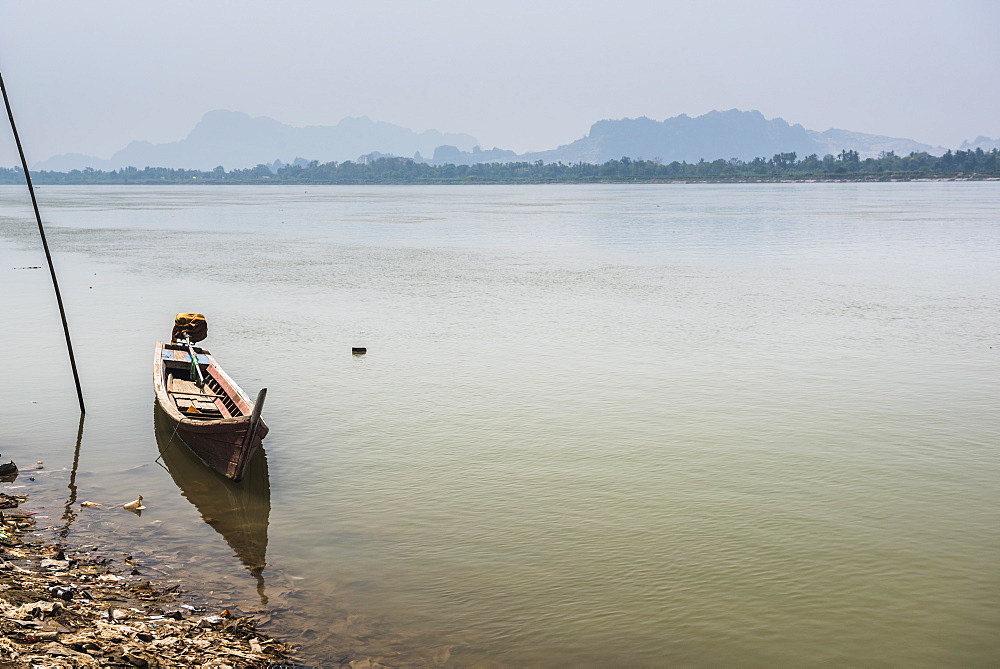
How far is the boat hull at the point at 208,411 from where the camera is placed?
46.3 ft

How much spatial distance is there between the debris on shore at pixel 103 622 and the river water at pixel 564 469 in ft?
1.80

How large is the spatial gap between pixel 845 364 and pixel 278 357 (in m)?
14.9

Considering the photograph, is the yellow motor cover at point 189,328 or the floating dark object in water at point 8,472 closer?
the floating dark object in water at point 8,472

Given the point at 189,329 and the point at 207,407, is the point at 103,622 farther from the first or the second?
the point at 189,329

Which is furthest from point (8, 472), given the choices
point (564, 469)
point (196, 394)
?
point (564, 469)

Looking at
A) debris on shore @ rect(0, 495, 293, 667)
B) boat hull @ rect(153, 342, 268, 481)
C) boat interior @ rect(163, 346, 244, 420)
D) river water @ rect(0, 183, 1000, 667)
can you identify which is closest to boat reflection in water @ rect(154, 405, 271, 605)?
river water @ rect(0, 183, 1000, 667)

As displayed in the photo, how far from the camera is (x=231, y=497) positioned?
14.4 m

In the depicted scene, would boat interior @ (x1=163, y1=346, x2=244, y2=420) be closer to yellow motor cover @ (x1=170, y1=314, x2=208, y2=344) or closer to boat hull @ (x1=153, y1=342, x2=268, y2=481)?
boat hull @ (x1=153, y1=342, x2=268, y2=481)

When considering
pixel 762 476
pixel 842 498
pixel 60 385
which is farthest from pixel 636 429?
pixel 60 385

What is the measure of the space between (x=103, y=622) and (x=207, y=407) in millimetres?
8260

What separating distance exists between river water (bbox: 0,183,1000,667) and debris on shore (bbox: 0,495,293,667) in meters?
0.55

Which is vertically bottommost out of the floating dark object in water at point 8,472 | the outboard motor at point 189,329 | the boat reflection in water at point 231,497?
the boat reflection in water at point 231,497

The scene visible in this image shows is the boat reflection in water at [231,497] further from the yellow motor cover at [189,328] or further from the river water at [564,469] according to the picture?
the yellow motor cover at [189,328]

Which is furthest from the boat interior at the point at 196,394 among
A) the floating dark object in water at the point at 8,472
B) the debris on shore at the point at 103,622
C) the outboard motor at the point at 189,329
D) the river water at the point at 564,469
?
the debris on shore at the point at 103,622
